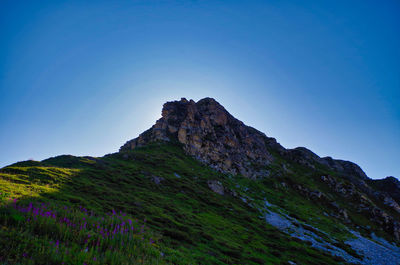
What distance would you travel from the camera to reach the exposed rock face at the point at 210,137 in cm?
10119

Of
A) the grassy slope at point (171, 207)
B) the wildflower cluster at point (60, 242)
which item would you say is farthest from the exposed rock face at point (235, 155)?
the wildflower cluster at point (60, 242)

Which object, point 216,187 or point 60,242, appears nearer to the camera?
point 60,242

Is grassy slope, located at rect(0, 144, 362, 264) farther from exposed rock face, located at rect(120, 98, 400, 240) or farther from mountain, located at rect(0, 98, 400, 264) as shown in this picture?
exposed rock face, located at rect(120, 98, 400, 240)

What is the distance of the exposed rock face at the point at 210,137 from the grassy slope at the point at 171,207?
35.5 meters

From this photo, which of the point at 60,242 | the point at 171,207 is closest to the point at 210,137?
the point at 171,207

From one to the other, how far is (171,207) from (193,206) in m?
8.49

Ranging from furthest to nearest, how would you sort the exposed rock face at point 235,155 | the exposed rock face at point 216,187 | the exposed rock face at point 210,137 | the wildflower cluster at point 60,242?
the exposed rock face at point 210,137
the exposed rock face at point 235,155
the exposed rock face at point 216,187
the wildflower cluster at point 60,242

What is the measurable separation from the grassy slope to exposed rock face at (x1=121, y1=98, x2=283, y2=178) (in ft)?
117

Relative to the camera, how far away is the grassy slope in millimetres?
19203

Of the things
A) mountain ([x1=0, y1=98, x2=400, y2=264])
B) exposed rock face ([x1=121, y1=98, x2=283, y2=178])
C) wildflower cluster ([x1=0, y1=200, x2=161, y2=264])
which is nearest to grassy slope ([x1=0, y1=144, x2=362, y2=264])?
mountain ([x1=0, y1=98, x2=400, y2=264])

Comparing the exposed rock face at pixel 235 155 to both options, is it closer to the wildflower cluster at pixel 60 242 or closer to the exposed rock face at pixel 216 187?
the exposed rock face at pixel 216 187

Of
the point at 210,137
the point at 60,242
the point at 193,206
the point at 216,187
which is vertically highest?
the point at 210,137

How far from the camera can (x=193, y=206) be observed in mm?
40469

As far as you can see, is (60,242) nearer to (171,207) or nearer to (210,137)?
(171,207)
